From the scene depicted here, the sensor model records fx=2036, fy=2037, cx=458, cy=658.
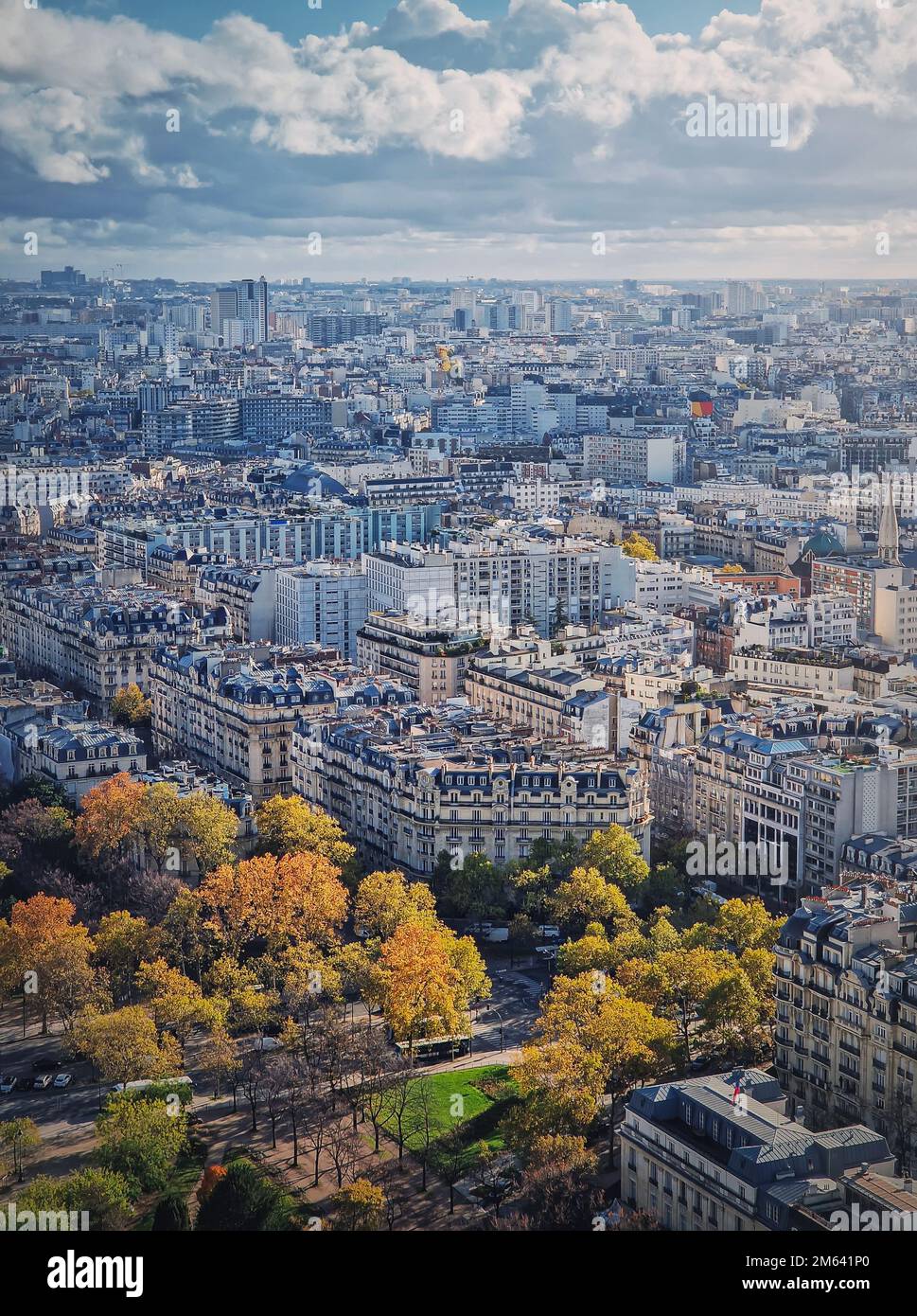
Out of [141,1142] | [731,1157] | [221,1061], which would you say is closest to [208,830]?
[221,1061]

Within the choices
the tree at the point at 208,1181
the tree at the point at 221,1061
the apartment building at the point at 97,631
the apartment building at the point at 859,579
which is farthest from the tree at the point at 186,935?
the apartment building at the point at 859,579

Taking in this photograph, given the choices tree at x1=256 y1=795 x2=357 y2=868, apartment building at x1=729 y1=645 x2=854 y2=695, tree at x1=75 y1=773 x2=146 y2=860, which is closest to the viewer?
tree at x1=256 y1=795 x2=357 y2=868

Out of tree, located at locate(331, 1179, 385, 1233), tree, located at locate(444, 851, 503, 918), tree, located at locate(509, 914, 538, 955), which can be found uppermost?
tree, located at locate(444, 851, 503, 918)

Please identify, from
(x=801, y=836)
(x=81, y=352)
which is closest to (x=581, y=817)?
(x=801, y=836)

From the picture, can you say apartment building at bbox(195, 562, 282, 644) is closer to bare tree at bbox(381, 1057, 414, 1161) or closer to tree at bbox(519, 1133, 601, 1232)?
bare tree at bbox(381, 1057, 414, 1161)

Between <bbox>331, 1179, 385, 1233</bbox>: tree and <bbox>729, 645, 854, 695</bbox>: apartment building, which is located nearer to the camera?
<bbox>331, 1179, 385, 1233</bbox>: tree

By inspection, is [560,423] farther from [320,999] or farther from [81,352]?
[320,999]

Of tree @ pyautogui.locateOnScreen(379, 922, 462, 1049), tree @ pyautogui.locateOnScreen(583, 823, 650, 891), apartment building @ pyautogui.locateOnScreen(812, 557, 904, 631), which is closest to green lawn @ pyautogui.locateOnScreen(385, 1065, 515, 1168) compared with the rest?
tree @ pyautogui.locateOnScreen(379, 922, 462, 1049)

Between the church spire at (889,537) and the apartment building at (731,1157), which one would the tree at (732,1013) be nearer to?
the apartment building at (731,1157)
